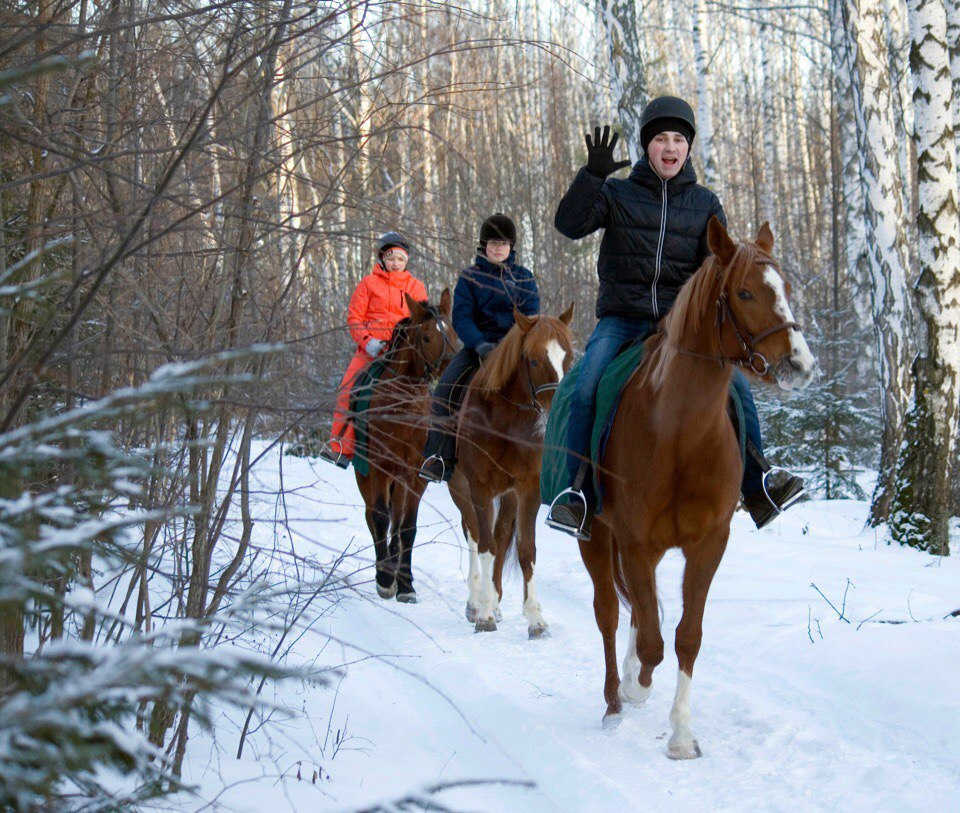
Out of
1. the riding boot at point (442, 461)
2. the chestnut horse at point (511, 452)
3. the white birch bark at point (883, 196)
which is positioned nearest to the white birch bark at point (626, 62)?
the white birch bark at point (883, 196)

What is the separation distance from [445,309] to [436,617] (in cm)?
274

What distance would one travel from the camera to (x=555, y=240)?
23.6 metres

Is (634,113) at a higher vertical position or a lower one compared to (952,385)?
higher

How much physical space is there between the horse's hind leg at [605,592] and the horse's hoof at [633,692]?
0.23ft

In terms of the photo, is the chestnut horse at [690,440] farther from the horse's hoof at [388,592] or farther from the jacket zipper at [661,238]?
the horse's hoof at [388,592]

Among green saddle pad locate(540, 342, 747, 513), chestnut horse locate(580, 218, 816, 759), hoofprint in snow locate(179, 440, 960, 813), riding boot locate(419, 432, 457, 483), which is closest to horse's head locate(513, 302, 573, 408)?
riding boot locate(419, 432, 457, 483)

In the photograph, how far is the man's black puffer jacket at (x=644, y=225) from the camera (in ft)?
18.0

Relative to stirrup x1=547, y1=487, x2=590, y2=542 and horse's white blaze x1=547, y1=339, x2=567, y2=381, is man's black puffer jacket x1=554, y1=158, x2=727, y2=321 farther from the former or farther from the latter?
horse's white blaze x1=547, y1=339, x2=567, y2=381

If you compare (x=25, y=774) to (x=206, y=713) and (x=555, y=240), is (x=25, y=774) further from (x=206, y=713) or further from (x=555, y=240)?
(x=555, y=240)

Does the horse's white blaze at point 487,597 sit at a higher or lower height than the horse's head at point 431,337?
lower

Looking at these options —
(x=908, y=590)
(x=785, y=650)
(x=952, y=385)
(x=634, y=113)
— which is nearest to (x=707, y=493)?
(x=785, y=650)

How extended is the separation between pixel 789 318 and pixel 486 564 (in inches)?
158

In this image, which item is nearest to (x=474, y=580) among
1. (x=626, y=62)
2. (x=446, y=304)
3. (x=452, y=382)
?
(x=452, y=382)

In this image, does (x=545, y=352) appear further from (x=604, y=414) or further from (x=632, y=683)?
(x=632, y=683)
